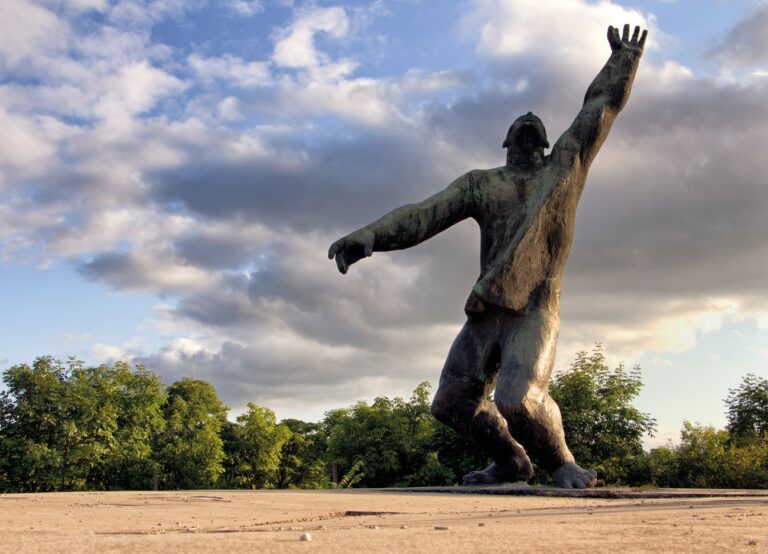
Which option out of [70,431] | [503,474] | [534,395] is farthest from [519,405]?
[70,431]

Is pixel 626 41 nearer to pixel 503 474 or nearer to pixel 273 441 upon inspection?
pixel 503 474

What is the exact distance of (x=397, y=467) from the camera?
28.6 metres

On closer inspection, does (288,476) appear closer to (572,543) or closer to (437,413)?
(437,413)

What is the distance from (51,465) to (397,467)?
15.6 meters

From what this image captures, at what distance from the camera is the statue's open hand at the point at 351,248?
30.8 feet

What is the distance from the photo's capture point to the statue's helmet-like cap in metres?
10.2

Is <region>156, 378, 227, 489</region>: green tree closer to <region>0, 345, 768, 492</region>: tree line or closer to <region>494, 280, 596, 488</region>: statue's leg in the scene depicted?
<region>0, 345, 768, 492</region>: tree line

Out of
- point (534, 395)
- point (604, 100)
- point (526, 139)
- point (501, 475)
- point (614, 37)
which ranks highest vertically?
point (614, 37)

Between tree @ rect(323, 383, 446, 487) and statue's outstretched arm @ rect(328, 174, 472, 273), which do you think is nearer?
statue's outstretched arm @ rect(328, 174, 472, 273)

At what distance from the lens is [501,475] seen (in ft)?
33.6

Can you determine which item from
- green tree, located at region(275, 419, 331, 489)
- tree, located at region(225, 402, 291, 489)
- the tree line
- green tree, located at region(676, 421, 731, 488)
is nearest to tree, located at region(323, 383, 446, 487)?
the tree line

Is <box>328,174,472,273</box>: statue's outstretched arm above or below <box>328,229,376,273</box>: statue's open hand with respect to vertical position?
above

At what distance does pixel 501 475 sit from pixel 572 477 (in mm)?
1185

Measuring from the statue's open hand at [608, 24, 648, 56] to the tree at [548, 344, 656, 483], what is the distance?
35.5ft
